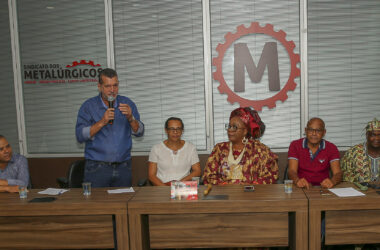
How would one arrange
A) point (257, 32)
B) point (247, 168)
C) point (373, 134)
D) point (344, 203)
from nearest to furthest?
point (344, 203) < point (247, 168) < point (373, 134) < point (257, 32)

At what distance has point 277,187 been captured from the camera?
246 centimetres

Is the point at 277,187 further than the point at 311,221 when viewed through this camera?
Yes

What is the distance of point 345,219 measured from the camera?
2.12 metres

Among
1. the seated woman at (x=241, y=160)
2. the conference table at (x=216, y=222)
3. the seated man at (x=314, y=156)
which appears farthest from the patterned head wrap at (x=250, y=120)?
the conference table at (x=216, y=222)

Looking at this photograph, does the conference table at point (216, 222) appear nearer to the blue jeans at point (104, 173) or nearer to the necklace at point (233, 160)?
the necklace at point (233, 160)

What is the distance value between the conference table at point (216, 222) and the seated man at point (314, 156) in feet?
2.67

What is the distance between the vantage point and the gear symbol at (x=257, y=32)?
3.86m

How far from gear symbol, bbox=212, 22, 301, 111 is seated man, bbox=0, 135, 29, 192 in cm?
229

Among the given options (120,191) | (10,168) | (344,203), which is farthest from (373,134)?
(10,168)

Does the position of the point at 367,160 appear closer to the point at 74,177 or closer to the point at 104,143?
the point at 104,143

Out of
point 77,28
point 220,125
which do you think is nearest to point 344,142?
point 220,125

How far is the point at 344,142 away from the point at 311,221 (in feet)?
7.29

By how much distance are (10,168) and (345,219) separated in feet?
8.79

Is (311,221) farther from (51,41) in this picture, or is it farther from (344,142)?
(51,41)
